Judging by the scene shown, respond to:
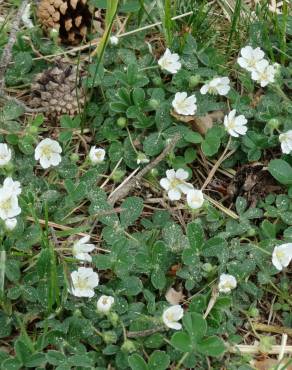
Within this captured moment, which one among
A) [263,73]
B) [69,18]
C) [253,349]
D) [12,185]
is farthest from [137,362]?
[69,18]

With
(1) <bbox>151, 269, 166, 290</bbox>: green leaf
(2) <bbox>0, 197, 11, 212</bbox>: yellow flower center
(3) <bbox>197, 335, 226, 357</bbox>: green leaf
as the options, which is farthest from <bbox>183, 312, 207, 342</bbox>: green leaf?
(2) <bbox>0, 197, 11, 212</bbox>: yellow flower center

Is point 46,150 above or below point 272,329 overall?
above

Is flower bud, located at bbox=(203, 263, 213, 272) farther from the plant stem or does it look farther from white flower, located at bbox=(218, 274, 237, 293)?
the plant stem

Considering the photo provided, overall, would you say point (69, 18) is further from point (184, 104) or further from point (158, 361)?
point (158, 361)

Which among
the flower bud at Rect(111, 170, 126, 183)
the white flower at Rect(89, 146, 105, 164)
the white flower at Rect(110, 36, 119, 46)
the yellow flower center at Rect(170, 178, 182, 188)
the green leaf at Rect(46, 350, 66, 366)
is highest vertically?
the white flower at Rect(110, 36, 119, 46)

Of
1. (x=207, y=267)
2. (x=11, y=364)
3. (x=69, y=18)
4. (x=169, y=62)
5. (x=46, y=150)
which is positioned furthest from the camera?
(x=69, y=18)

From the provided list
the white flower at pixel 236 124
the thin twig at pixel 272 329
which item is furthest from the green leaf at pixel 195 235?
the white flower at pixel 236 124
